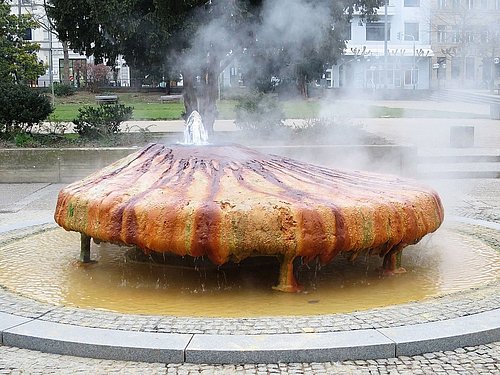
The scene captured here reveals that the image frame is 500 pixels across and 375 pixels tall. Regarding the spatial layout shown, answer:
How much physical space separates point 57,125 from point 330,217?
10.9 meters

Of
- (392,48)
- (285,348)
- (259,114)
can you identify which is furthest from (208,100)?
(285,348)

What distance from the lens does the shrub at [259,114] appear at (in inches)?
585

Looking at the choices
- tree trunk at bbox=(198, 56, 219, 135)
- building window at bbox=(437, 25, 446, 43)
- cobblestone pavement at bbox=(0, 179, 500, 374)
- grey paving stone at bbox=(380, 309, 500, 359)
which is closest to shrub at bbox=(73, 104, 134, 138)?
tree trunk at bbox=(198, 56, 219, 135)

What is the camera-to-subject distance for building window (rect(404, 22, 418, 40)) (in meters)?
11.6

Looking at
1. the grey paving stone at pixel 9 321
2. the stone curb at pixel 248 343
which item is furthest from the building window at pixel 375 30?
the grey paving stone at pixel 9 321

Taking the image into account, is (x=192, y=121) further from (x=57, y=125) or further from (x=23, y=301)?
(x=57, y=125)

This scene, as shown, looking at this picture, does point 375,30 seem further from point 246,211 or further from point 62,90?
point 62,90

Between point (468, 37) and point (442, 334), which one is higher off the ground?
point (468, 37)

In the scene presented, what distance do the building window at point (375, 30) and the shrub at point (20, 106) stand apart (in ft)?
21.0

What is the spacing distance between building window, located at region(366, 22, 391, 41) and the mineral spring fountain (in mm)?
8840

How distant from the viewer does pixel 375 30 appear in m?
15.3

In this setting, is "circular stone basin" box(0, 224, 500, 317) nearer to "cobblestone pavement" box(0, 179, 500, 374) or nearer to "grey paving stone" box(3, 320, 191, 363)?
"cobblestone pavement" box(0, 179, 500, 374)

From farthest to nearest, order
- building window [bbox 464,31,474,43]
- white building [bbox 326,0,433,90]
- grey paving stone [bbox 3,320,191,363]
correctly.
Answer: building window [bbox 464,31,474,43] < white building [bbox 326,0,433,90] < grey paving stone [bbox 3,320,191,363]

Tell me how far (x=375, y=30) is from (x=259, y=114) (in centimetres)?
294
